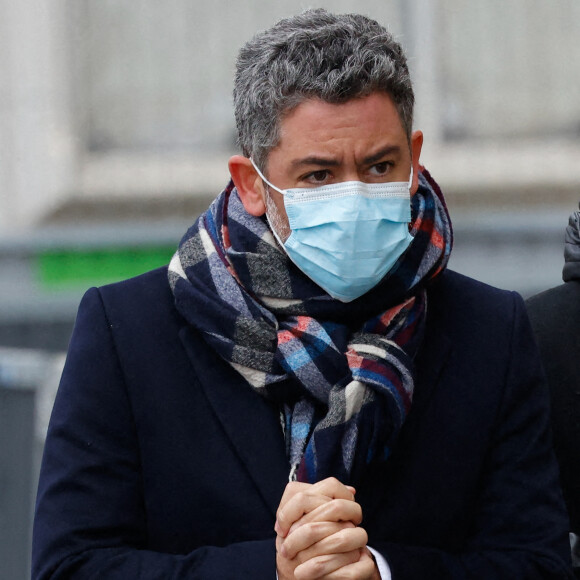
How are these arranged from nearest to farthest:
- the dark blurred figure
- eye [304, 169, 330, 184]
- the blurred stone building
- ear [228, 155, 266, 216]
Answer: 1. eye [304, 169, 330, 184]
2. ear [228, 155, 266, 216]
3. the dark blurred figure
4. the blurred stone building

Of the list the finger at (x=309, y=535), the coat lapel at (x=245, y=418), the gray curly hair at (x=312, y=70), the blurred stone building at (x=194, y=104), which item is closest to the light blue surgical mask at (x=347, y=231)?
the gray curly hair at (x=312, y=70)

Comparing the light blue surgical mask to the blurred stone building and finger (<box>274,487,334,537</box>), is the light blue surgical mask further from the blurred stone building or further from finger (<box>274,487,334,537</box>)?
the blurred stone building

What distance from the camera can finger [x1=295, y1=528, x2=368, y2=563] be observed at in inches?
86.0

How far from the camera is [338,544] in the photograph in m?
2.18

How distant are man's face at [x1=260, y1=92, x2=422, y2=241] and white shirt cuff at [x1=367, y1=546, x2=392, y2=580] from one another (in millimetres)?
758

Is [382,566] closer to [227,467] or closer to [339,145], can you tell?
[227,467]

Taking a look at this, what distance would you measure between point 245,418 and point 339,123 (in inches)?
25.4

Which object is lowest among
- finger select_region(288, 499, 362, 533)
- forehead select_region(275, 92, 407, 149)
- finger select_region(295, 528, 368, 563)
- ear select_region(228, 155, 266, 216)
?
finger select_region(295, 528, 368, 563)

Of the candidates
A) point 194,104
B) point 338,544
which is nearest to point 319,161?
point 338,544

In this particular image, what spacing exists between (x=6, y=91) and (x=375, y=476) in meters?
5.16

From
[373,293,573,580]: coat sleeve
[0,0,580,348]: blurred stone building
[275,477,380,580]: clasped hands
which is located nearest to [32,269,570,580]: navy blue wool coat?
[373,293,573,580]: coat sleeve

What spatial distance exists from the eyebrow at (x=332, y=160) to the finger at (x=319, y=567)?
775mm

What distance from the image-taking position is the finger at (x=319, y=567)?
2.18 metres

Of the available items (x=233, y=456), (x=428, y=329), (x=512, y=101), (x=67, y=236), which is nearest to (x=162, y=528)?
(x=233, y=456)
